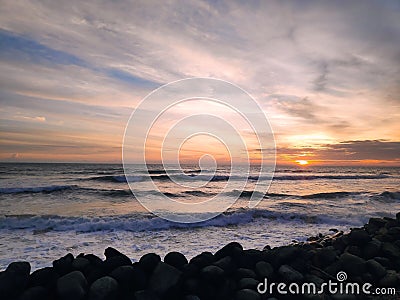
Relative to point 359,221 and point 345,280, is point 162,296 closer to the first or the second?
point 345,280

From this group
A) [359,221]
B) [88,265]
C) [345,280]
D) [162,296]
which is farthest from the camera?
[359,221]

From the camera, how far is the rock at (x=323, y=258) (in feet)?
14.9

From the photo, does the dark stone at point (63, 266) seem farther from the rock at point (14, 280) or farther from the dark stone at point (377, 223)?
the dark stone at point (377, 223)

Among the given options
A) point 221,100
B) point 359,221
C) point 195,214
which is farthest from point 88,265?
point 359,221

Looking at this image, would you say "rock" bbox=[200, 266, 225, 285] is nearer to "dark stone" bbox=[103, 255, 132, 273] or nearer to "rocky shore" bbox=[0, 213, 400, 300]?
"rocky shore" bbox=[0, 213, 400, 300]

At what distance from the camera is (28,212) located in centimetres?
1298

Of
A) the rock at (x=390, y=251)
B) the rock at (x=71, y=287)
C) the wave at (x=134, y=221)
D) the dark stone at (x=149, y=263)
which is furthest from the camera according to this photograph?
the wave at (x=134, y=221)

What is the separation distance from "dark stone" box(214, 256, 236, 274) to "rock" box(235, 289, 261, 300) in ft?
1.31

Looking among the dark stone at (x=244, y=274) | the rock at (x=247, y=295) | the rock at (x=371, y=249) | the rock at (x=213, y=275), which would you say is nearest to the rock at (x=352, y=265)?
the rock at (x=371, y=249)

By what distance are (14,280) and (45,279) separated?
33cm

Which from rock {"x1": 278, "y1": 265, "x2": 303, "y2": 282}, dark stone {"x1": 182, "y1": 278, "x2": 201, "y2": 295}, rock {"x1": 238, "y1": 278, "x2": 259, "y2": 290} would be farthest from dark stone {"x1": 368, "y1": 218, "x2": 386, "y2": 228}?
dark stone {"x1": 182, "y1": 278, "x2": 201, "y2": 295}

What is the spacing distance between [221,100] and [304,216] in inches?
304

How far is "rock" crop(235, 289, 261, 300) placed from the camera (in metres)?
3.51

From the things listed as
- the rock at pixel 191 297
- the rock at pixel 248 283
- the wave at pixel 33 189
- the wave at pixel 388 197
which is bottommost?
the wave at pixel 33 189
